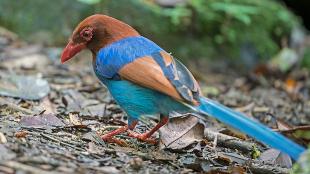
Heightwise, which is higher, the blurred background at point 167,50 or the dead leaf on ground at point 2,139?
the dead leaf on ground at point 2,139

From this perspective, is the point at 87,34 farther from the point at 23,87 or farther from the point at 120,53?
the point at 23,87

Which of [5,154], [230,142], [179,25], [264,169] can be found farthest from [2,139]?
[179,25]

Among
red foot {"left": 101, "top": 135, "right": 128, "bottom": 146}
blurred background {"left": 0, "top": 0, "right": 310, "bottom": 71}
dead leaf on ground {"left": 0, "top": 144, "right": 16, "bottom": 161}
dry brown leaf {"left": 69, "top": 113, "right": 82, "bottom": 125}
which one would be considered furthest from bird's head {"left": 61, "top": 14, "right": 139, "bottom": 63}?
blurred background {"left": 0, "top": 0, "right": 310, "bottom": 71}

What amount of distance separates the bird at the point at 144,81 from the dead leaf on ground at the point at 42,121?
0.35 m

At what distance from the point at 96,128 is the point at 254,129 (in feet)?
4.14

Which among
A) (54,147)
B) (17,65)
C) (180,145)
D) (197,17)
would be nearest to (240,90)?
(197,17)

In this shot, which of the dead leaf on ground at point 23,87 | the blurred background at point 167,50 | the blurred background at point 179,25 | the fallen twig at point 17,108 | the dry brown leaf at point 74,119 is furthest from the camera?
the blurred background at point 179,25

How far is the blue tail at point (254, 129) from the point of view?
3109 mm

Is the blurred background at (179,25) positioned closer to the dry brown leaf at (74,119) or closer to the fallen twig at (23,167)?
the dry brown leaf at (74,119)

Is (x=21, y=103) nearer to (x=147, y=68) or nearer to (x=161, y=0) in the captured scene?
(x=147, y=68)

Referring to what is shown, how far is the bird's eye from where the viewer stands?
12.9 ft

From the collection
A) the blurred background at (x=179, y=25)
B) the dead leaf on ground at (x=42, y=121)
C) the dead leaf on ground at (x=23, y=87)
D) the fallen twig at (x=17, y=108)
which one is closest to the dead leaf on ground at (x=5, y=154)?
the dead leaf on ground at (x=42, y=121)

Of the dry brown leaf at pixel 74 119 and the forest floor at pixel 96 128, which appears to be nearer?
the forest floor at pixel 96 128

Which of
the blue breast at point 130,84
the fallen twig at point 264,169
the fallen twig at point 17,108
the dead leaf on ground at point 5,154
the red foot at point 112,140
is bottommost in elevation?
the fallen twig at point 264,169
